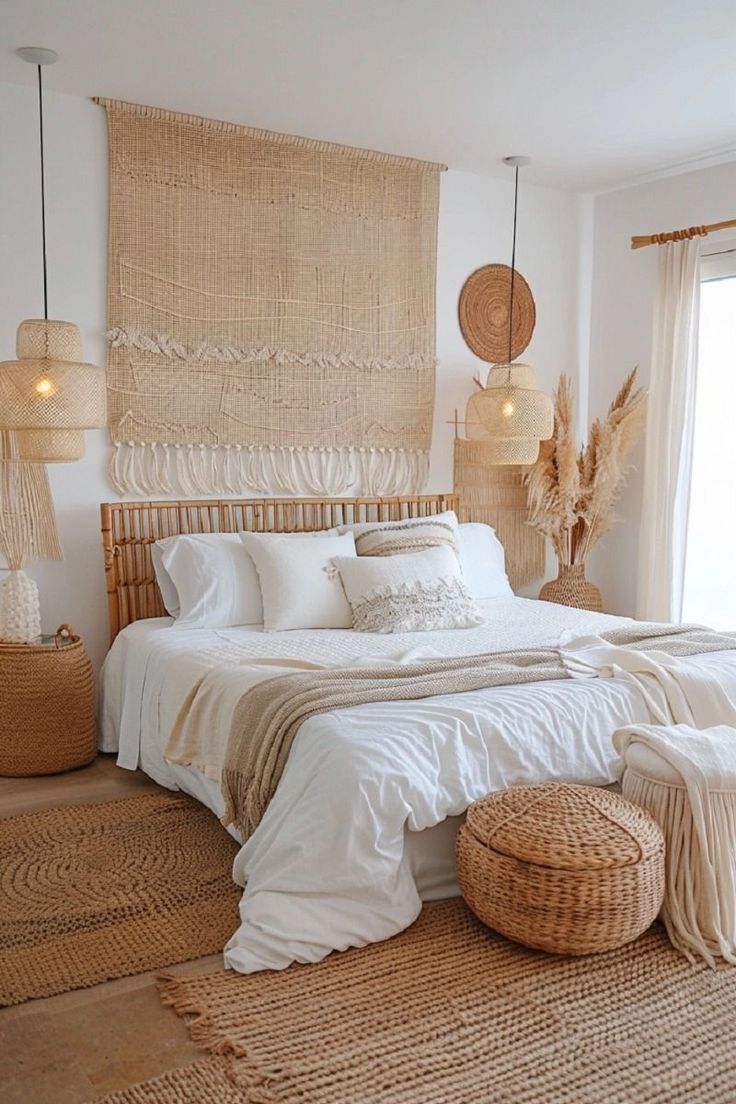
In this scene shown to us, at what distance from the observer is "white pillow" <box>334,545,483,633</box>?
3.91 metres

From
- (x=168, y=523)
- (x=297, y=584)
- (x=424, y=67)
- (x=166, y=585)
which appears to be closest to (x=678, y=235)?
(x=424, y=67)

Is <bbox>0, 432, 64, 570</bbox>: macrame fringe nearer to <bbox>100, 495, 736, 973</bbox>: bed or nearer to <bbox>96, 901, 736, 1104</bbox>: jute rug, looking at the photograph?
<bbox>100, 495, 736, 973</bbox>: bed

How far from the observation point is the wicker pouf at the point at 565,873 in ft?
7.60

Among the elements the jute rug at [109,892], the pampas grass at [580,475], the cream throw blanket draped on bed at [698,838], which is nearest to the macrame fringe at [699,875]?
the cream throw blanket draped on bed at [698,838]

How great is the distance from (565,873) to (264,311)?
2.94 metres

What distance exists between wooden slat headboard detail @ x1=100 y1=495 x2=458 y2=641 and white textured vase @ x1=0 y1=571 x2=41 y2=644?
38 centimetres

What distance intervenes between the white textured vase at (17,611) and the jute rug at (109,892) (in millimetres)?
727

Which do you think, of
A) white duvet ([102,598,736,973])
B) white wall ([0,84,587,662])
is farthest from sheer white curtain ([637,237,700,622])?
white wall ([0,84,587,662])

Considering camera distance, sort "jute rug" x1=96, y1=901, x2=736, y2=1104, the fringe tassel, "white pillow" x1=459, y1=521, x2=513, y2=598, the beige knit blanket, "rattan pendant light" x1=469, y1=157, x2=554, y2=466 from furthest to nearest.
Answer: the fringe tassel, "white pillow" x1=459, y1=521, x2=513, y2=598, "rattan pendant light" x1=469, y1=157, x2=554, y2=466, the beige knit blanket, "jute rug" x1=96, y1=901, x2=736, y2=1104

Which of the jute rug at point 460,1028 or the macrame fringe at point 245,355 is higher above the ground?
the macrame fringe at point 245,355

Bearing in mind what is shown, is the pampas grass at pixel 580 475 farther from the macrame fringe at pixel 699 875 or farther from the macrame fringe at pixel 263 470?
the macrame fringe at pixel 699 875

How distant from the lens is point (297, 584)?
3975mm

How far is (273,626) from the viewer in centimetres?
393

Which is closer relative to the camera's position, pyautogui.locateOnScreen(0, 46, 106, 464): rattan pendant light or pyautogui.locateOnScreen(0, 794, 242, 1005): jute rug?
pyautogui.locateOnScreen(0, 794, 242, 1005): jute rug
